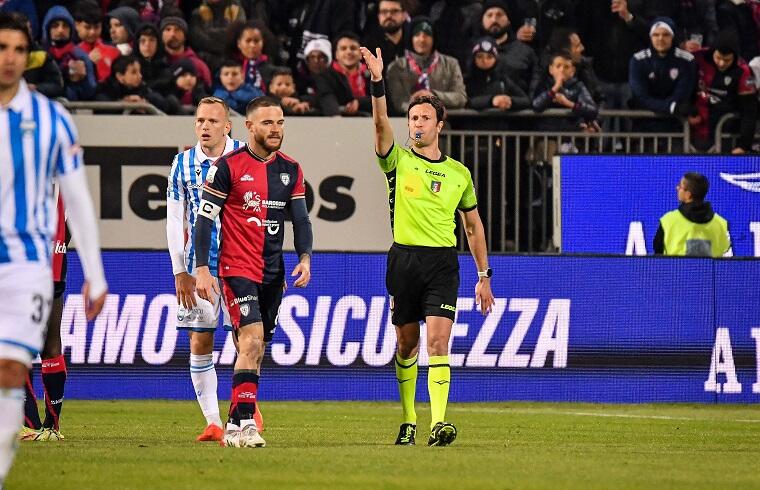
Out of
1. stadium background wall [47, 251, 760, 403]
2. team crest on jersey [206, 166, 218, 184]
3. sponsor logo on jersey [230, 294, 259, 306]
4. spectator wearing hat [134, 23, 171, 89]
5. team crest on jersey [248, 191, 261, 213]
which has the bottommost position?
stadium background wall [47, 251, 760, 403]

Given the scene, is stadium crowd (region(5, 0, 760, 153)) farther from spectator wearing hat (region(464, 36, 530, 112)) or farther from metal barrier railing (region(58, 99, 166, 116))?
metal barrier railing (region(58, 99, 166, 116))

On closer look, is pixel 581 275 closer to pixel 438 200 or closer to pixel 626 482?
pixel 438 200

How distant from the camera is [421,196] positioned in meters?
11.3

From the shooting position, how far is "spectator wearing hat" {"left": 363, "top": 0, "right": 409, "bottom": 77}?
20.1 meters

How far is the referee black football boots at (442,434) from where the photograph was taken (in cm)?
1070

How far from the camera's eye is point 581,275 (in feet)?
55.5

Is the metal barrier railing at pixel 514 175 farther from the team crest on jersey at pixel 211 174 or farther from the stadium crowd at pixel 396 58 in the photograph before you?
the team crest on jersey at pixel 211 174

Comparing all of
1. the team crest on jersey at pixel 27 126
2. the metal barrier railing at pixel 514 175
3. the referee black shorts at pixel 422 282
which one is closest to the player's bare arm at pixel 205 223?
the referee black shorts at pixel 422 282

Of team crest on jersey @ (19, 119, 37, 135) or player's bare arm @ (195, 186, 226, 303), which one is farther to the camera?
player's bare arm @ (195, 186, 226, 303)

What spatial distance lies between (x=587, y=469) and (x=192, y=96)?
11703mm

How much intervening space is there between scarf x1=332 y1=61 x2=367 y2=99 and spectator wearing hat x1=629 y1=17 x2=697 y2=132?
3489 millimetres

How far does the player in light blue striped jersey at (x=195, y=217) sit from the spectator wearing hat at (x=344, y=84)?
772cm

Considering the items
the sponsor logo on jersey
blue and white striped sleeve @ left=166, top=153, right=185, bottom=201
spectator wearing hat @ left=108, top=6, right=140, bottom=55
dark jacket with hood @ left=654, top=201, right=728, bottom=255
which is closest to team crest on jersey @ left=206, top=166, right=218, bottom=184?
the sponsor logo on jersey

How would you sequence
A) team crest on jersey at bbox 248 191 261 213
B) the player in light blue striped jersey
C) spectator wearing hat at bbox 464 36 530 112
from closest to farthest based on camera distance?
team crest on jersey at bbox 248 191 261 213 < the player in light blue striped jersey < spectator wearing hat at bbox 464 36 530 112
